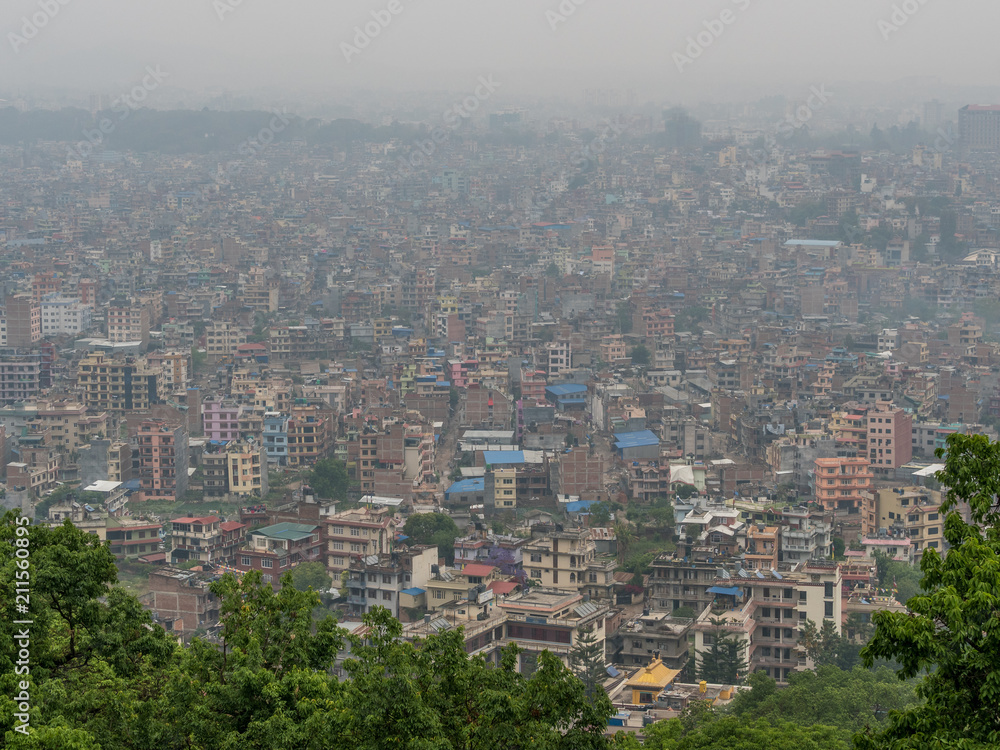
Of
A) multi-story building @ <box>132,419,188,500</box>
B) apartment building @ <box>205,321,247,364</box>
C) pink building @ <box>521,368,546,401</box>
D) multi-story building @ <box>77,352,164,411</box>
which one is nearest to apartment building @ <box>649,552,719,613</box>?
multi-story building @ <box>132,419,188,500</box>

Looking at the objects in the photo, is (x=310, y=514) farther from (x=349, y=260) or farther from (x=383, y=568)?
(x=349, y=260)

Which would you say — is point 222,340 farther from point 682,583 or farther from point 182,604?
→ point 682,583

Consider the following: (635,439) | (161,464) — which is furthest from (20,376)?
(635,439)

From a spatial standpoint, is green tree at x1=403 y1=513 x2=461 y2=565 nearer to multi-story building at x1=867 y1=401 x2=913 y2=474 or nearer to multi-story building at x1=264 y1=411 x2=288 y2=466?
multi-story building at x1=264 y1=411 x2=288 y2=466

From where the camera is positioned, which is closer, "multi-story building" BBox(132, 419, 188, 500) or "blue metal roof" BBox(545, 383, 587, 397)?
"multi-story building" BBox(132, 419, 188, 500)

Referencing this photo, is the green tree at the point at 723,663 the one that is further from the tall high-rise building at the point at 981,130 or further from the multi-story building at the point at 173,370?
the tall high-rise building at the point at 981,130
